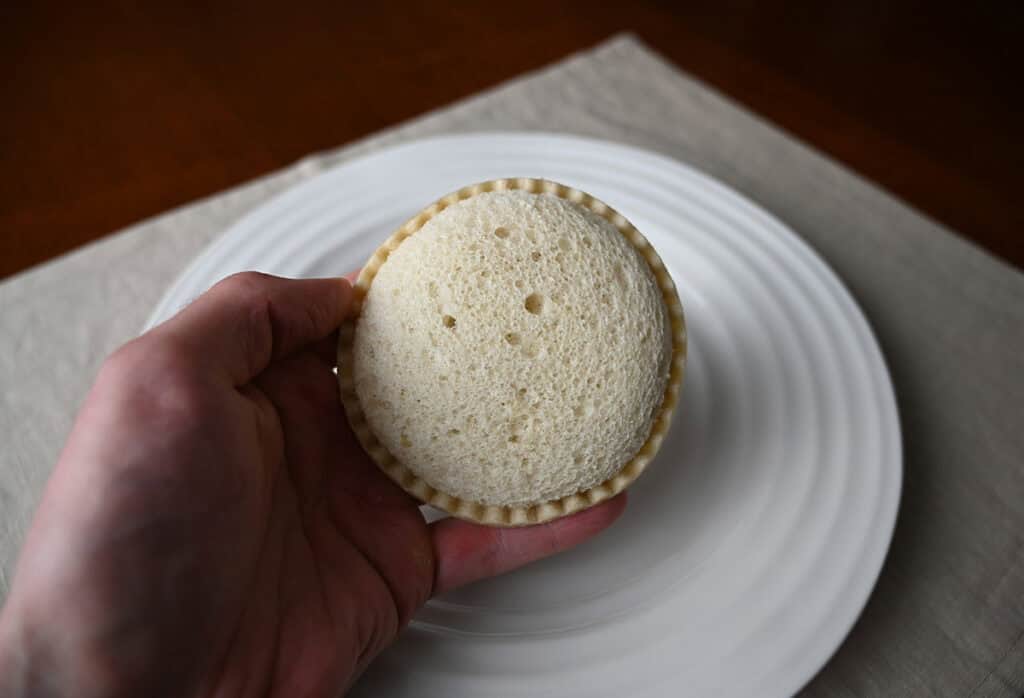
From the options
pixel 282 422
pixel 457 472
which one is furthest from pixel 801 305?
pixel 282 422

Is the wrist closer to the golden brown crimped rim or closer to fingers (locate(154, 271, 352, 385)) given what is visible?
fingers (locate(154, 271, 352, 385))

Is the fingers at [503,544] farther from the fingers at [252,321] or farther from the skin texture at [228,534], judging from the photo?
the fingers at [252,321]

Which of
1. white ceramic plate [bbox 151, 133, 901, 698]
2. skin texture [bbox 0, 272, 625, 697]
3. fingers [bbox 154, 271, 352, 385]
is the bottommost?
white ceramic plate [bbox 151, 133, 901, 698]

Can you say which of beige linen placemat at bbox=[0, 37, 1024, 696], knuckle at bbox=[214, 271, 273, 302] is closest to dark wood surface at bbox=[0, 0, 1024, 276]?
beige linen placemat at bbox=[0, 37, 1024, 696]

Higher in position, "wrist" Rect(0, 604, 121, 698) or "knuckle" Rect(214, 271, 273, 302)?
"knuckle" Rect(214, 271, 273, 302)

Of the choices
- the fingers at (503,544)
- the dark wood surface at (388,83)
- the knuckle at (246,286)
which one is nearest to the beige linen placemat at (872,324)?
the dark wood surface at (388,83)

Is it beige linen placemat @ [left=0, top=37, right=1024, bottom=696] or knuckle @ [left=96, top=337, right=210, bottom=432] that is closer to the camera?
knuckle @ [left=96, top=337, right=210, bottom=432]

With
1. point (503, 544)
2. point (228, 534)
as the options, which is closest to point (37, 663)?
point (228, 534)
